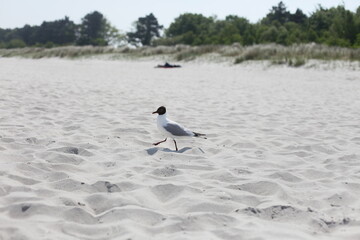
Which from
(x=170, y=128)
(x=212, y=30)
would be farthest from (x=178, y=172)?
(x=212, y=30)

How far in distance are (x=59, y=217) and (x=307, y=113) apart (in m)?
5.65

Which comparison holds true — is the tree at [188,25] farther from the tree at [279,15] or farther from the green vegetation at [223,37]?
the tree at [279,15]

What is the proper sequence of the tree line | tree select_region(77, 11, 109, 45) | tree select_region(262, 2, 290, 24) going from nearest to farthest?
1. the tree line
2. tree select_region(262, 2, 290, 24)
3. tree select_region(77, 11, 109, 45)

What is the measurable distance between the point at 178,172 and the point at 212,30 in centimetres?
6214

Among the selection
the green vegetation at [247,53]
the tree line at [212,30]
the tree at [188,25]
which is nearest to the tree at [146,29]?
the tree line at [212,30]

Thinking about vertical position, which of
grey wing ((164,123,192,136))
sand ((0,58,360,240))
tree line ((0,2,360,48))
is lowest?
sand ((0,58,360,240))

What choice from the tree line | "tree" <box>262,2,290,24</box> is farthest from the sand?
"tree" <box>262,2,290,24</box>

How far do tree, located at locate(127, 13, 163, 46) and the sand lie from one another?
77.6 meters

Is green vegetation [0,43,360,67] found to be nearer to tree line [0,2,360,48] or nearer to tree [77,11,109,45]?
tree line [0,2,360,48]

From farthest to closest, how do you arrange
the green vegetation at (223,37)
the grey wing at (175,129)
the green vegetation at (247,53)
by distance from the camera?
the green vegetation at (223,37) → the green vegetation at (247,53) → the grey wing at (175,129)

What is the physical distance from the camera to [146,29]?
83.9m

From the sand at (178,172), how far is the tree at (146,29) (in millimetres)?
77596

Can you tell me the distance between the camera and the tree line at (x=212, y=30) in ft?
97.4

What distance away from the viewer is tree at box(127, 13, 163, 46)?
273 ft
